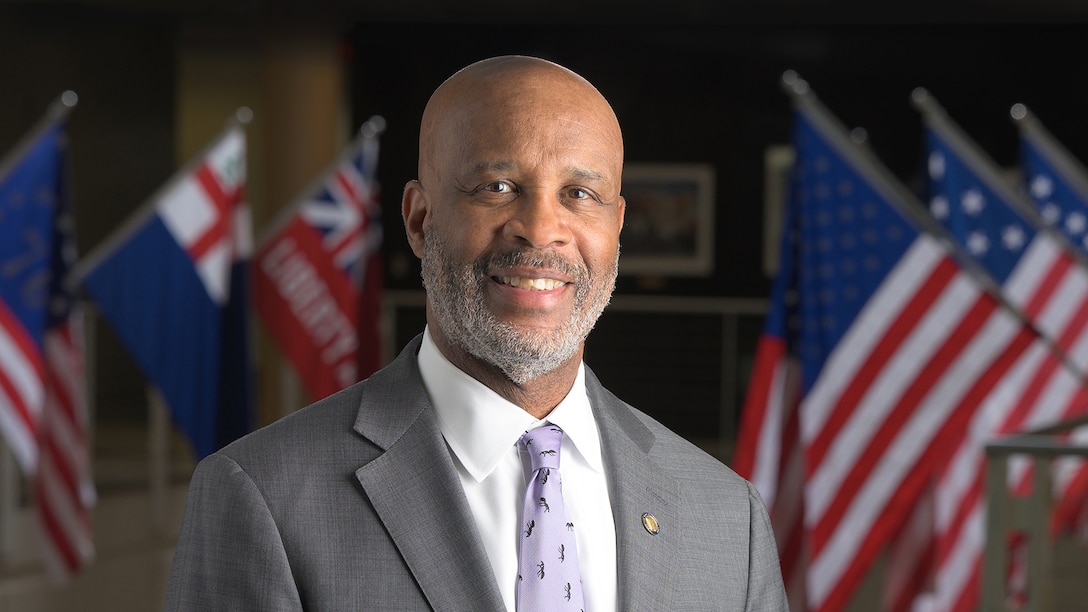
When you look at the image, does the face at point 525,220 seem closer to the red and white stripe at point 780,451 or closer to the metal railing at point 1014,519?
the metal railing at point 1014,519

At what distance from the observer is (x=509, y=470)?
1.13 m

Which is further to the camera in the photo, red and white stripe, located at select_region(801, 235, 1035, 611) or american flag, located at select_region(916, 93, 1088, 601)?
american flag, located at select_region(916, 93, 1088, 601)

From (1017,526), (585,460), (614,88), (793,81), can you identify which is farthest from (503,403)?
(614,88)

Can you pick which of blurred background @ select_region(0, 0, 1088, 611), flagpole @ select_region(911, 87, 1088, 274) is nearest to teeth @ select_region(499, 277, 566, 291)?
flagpole @ select_region(911, 87, 1088, 274)

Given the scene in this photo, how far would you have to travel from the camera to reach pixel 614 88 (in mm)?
10539

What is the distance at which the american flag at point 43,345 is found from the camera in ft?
17.1

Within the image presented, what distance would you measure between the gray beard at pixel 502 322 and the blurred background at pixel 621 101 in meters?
8.61

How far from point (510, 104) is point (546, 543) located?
1.10 ft

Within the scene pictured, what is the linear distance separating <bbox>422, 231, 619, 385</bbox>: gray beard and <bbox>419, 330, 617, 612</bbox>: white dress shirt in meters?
0.04

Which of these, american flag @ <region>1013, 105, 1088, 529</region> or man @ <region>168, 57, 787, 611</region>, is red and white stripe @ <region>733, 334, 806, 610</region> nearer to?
american flag @ <region>1013, 105, 1088, 529</region>

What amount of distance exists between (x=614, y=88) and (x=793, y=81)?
6464 mm

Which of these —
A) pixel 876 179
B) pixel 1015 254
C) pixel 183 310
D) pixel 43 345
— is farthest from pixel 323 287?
pixel 1015 254

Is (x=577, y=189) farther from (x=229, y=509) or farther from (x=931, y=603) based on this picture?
(x=931, y=603)

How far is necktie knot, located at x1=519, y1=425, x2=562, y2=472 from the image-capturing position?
1.12m
